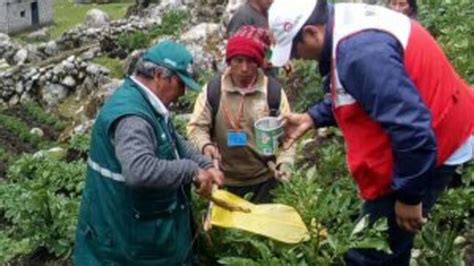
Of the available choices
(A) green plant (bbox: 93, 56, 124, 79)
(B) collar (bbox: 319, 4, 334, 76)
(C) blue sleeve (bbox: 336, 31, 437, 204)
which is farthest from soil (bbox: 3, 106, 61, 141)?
(C) blue sleeve (bbox: 336, 31, 437, 204)

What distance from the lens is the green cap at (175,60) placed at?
4.07 m

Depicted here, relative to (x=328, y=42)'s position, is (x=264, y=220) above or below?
below

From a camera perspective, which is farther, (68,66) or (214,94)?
(68,66)

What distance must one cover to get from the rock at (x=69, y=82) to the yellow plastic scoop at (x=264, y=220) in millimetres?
12836

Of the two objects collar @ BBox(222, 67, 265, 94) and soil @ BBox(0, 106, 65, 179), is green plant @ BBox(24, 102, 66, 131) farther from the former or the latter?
collar @ BBox(222, 67, 265, 94)

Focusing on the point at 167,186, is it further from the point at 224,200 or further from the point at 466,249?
the point at 466,249

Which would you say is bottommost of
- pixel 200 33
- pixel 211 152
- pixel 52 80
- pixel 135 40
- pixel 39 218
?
pixel 52 80

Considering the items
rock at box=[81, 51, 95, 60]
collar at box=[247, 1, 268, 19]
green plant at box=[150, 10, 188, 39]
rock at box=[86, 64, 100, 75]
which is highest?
collar at box=[247, 1, 268, 19]

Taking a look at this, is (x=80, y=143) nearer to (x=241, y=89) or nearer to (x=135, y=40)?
(x=241, y=89)

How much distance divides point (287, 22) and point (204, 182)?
995mm

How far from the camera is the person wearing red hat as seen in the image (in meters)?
5.27

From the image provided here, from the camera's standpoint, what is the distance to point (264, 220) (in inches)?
172

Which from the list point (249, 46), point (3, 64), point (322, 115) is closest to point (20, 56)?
point (3, 64)

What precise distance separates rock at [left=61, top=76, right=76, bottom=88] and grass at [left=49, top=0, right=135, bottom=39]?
2924 cm
